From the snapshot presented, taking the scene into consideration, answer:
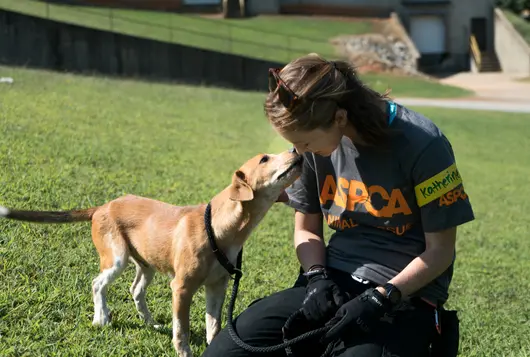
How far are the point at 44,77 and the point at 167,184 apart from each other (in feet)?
34.7

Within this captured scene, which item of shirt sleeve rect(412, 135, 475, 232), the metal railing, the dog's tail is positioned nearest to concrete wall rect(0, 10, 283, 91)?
the dog's tail

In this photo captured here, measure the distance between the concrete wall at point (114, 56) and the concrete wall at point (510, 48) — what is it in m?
22.3

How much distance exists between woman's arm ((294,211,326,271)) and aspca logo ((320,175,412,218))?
0.28 m

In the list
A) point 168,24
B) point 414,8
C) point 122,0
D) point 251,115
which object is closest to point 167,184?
point 251,115

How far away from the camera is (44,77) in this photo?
701 inches

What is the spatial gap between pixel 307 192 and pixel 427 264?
2.73ft

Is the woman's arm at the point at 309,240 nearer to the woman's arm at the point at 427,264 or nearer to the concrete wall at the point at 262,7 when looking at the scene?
the woman's arm at the point at 427,264

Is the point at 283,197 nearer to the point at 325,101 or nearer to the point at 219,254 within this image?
the point at 219,254

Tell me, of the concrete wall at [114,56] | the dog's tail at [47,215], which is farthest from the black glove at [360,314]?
the concrete wall at [114,56]

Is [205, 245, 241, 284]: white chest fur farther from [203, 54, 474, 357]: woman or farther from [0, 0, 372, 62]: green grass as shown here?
[0, 0, 372, 62]: green grass

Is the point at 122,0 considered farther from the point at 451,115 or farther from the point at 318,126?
the point at 318,126

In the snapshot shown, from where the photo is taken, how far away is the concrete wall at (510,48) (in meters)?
42.4

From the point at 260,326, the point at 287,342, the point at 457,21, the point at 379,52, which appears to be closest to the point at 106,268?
the point at 260,326

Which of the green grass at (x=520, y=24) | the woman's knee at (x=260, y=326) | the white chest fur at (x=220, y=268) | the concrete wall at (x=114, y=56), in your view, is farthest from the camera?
the green grass at (x=520, y=24)
